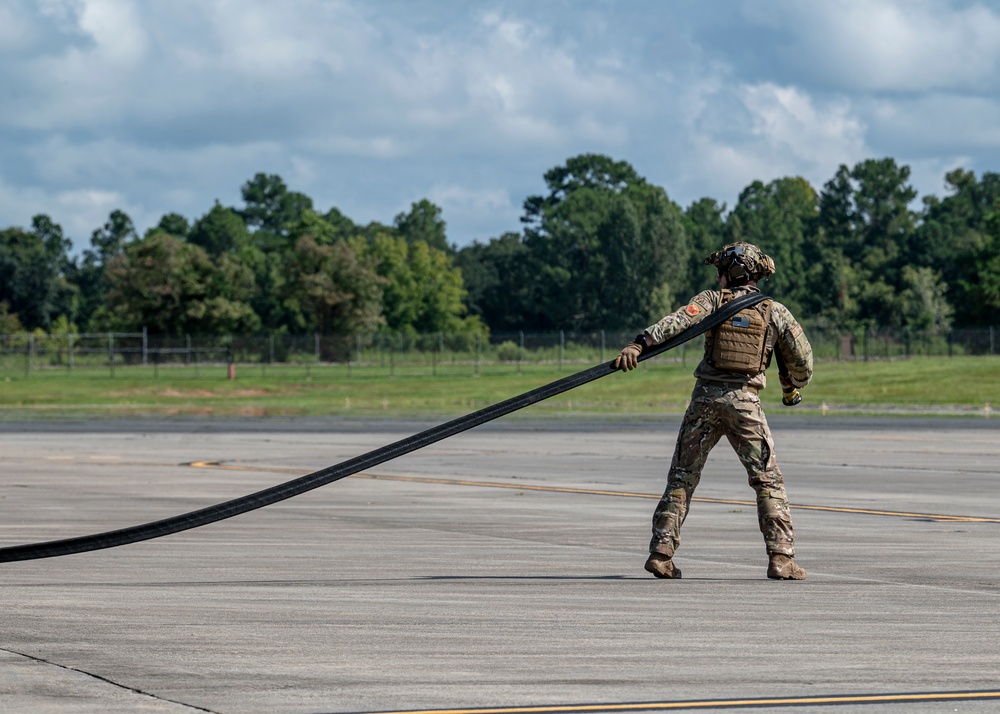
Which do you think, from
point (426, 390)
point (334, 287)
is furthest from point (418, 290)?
point (426, 390)

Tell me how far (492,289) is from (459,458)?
5056 inches

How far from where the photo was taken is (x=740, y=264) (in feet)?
32.9

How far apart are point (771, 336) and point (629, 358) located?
1104 millimetres

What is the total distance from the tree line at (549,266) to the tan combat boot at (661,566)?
83718 mm

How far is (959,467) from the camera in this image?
2214cm

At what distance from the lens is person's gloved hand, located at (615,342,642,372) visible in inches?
367

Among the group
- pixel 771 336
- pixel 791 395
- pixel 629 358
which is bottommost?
pixel 791 395

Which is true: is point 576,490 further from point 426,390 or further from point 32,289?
point 32,289

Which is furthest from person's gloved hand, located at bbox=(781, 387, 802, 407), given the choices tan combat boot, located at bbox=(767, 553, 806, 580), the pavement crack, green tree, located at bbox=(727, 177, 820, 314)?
green tree, located at bbox=(727, 177, 820, 314)

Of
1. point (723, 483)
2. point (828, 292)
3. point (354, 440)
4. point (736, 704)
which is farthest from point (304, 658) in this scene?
point (828, 292)

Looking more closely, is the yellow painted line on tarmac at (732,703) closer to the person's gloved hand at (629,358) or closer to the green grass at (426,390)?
the person's gloved hand at (629,358)

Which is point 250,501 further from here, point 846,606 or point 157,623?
point 846,606

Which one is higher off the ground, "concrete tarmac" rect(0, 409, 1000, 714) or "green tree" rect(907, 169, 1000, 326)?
"green tree" rect(907, 169, 1000, 326)

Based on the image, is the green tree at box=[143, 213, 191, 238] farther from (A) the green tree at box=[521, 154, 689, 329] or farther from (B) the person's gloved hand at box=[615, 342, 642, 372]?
→ (B) the person's gloved hand at box=[615, 342, 642, 372]
